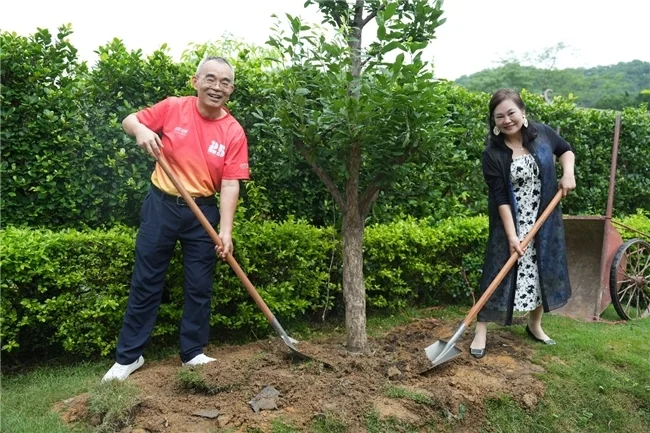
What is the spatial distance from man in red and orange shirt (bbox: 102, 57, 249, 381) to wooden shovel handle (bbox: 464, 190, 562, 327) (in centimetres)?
177

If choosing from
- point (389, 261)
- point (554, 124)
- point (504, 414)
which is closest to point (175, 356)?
point (389, 261)

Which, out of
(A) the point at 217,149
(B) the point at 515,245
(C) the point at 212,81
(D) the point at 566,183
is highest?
(C) the point at 212,81

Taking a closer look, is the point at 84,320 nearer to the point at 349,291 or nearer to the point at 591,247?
the point at 349,291

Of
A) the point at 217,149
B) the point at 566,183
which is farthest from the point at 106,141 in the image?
the point at 566,183

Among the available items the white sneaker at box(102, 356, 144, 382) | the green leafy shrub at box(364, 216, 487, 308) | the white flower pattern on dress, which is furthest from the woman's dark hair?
the white sneaker at box(102, 356, 144, 382)

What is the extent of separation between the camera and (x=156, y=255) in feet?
12.1

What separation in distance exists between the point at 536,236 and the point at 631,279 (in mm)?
1795

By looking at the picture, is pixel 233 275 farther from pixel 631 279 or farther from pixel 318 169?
pixel 631 279

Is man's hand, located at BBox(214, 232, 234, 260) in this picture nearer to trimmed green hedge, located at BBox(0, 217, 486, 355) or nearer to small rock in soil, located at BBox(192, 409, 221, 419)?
trimmed green hedge, located at BBox(0, 217, 486, 355)

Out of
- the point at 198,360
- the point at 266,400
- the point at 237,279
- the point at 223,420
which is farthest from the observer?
the point at 237,279

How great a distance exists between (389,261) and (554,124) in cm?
339

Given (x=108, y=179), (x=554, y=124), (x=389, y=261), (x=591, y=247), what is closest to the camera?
(x=108, y=179)

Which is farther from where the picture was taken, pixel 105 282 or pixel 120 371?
pixel 105 282

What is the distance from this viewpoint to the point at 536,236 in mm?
4199
